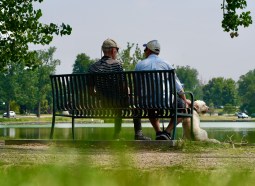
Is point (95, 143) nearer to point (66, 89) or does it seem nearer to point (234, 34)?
point (66, 89)

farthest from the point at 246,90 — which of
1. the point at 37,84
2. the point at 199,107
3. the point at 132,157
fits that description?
the point at 132,157

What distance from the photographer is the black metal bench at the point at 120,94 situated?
9625 millimetres

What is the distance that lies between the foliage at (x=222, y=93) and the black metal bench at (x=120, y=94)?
465ft

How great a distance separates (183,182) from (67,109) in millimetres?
8938

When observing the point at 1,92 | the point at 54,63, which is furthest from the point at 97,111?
the point at 54,63

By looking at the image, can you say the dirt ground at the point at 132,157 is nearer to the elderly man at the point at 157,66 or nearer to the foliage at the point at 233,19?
the elderly man at the point at 157,66

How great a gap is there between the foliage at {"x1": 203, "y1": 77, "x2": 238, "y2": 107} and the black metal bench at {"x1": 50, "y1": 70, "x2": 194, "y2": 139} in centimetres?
14161

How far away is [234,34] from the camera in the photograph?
15.5m

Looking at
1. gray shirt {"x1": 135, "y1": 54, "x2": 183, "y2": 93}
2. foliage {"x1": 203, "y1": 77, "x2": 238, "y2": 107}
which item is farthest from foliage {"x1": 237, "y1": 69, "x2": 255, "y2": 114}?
gray shirt {"x1": 135, "y1": 54, "x2": 183, "y2": 93}

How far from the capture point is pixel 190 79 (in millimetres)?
173875

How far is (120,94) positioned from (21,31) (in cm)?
1220

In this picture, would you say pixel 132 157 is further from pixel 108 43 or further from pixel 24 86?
pixel 24 86

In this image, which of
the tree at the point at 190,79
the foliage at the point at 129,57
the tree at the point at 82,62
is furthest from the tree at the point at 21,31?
the tree at the point at 190,79

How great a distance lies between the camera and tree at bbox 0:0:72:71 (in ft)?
68.4
